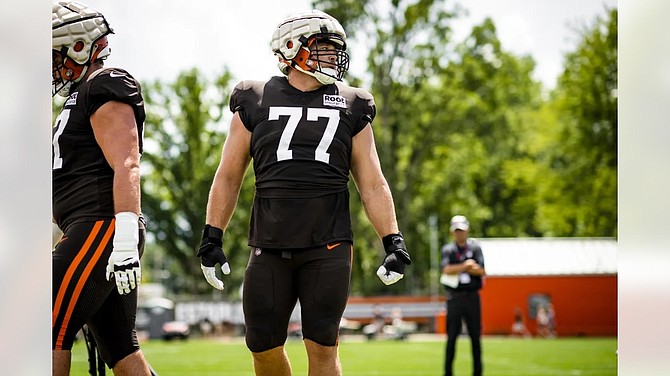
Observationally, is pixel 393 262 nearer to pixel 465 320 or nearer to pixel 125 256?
pixel 125 256

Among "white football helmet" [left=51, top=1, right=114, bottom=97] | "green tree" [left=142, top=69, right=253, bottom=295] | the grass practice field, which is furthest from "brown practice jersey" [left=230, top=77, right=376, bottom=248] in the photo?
"green tree" [left=142, top=69, right=253, bottom=295]

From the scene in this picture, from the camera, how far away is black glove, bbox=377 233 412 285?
16.1ft

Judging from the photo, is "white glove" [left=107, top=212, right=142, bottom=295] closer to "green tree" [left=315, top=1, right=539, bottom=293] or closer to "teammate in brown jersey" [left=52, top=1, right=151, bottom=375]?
"teammate in brown jersey" [left=52, top=1, right=151, bottom=375]

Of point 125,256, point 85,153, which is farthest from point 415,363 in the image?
point 125,256

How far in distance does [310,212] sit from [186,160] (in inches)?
1615

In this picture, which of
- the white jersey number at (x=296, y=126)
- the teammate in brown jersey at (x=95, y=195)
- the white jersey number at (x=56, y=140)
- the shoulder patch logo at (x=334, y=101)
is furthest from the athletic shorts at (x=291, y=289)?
the white jersey number at (x=56, y=140)

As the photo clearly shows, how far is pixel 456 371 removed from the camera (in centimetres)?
1442

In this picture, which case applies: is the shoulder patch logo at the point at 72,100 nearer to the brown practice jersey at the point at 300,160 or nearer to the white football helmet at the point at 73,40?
the white football helmet at the point at 73,40

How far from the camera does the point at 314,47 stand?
16.6ft

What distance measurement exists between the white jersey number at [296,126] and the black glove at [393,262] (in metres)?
0.50

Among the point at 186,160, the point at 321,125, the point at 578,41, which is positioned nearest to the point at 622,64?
the point at 321,125

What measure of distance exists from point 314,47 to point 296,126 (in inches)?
15.4

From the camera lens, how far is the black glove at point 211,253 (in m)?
4.95

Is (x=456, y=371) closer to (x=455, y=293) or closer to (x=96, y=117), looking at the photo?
Result: (x=455, y=293)
